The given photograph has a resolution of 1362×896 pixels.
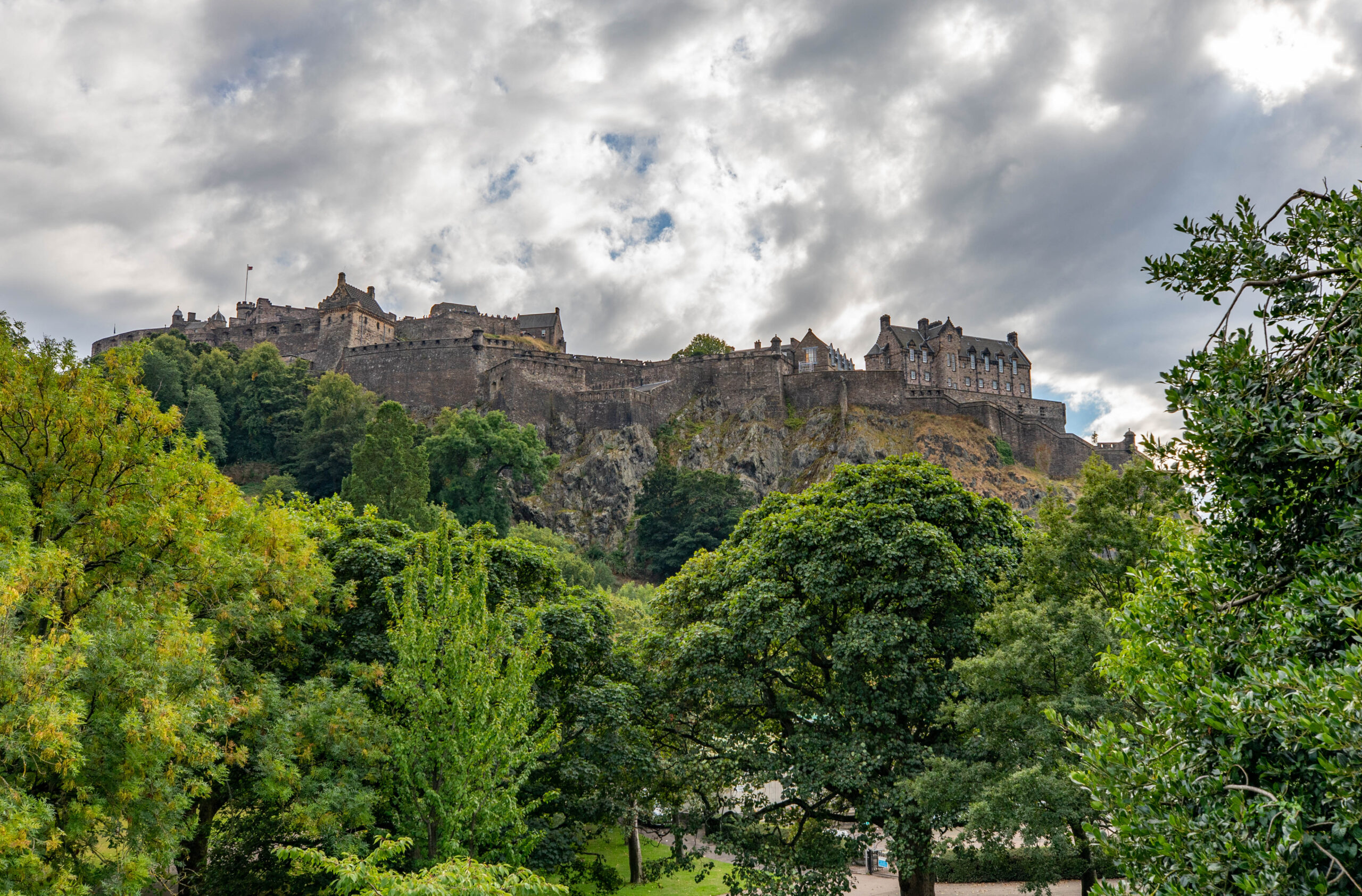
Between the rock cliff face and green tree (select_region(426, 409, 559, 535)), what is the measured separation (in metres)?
6.89

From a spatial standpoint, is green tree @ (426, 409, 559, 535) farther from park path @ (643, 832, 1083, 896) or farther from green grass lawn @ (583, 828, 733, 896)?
park path @ (643, 832, 1083, 896)

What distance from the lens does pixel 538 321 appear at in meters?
97.1

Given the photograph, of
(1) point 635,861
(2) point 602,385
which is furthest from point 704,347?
(1) point 635,861

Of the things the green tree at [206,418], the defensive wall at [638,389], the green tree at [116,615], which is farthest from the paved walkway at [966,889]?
the green tree at [206,418]

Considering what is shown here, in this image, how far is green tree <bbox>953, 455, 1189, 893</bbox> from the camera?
14.1 m

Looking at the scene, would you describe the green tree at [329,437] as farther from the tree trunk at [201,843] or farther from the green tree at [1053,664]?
the green tree at [1053,664]

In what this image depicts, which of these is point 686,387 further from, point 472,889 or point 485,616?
point 472,889

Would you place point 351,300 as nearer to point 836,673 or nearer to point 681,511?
point 681,511

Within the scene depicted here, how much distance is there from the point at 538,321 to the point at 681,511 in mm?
38687

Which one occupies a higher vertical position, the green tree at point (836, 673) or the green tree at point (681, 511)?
the green tree at point (681, 511)

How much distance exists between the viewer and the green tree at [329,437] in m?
64.2

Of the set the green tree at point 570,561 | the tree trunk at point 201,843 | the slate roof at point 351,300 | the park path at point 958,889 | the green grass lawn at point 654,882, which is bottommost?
the park path at point 958,889

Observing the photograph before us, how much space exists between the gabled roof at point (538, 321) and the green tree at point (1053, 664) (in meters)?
82.6

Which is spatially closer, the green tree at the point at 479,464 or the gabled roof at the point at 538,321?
the green tree at the point at 479,464
